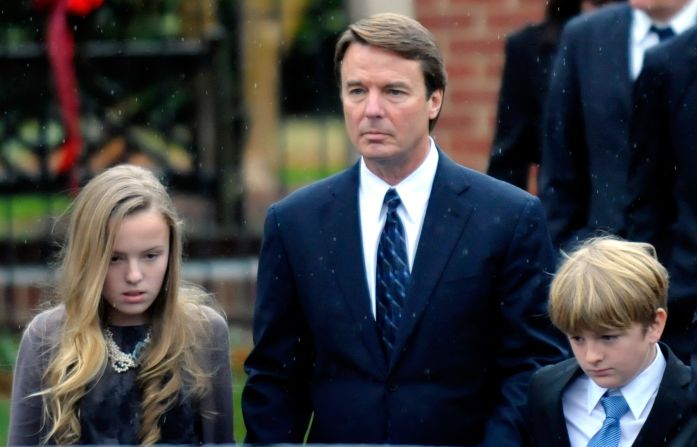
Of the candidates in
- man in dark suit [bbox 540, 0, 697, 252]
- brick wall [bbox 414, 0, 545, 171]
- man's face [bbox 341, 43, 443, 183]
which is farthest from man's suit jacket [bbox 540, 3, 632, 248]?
brick wall [bbox 414, 0, 545, 171]

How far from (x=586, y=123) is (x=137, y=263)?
1.90 meters

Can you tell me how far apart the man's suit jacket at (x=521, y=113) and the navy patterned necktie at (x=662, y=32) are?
2.80ft

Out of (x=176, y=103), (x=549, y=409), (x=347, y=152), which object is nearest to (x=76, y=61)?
(x=176, y=103)

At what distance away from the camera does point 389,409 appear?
16.0 feet

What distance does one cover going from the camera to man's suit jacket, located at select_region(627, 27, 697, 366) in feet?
18.0

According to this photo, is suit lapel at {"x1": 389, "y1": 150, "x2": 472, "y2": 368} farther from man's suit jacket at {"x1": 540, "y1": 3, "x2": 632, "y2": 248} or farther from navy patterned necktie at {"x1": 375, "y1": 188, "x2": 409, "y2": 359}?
man's suit jacket at {"x1": 540, "y1": 3, "x2": 632, "y2": 248}

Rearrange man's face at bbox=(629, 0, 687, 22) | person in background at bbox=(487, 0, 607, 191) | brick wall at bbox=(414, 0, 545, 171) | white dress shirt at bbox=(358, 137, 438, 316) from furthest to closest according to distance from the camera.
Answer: brick wall at bbox=(414, 0, 545, 171)
person in background at bbox=(487, 0, 607, 191)
man's face at bbox=(629, 0, 687, 22)
white dress shirt at bbox=(358, 137, 438, 316)

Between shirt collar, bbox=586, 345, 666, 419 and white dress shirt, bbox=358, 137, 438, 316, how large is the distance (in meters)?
0.70

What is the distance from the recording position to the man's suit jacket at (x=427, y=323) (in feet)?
16.0

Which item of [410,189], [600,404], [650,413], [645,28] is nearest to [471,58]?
[645,28]

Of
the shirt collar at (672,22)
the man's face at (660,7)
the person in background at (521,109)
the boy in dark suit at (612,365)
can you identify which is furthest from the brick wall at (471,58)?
the boy in dark suit at (612,365)

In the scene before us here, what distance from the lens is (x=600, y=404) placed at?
4652mm

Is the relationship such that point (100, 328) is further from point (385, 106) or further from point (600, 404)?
point (600, 404)

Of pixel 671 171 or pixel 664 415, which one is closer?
pixel 664 415
